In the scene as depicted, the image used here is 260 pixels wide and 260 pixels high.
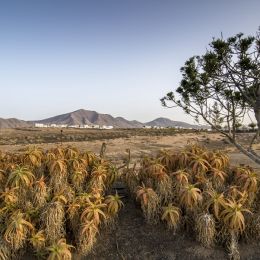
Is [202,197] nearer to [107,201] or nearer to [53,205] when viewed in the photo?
[107,201]

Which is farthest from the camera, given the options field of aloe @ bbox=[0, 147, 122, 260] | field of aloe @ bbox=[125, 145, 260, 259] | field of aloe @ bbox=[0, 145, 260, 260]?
field of aloe @ bbox=[125, 145, 260, 259]

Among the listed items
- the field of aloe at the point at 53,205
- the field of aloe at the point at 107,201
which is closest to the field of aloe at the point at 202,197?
the field of aloe at the point at 107,201

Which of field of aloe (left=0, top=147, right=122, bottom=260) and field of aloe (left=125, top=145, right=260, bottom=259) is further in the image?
field of aloe (left=125, top=145, right=260, bottom=259)

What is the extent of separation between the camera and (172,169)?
1062 centimetres

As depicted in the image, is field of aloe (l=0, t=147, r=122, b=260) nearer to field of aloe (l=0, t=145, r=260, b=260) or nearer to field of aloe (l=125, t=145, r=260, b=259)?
field of aloe (l=0, t=145, r=260, b=260)

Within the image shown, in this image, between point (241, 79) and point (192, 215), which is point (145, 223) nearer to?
point (192, 215)

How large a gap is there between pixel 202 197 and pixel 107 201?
7.76 ft

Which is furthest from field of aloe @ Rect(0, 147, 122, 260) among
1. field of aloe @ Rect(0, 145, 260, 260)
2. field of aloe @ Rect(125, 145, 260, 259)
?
field of aloe @ Rect(125, 145, 260, 259)

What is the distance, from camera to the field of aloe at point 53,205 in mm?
8195

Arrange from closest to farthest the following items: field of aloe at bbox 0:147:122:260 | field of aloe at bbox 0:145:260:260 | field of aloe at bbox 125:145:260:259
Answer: field of aloe at bbox 0:147:122:260
field of aloe at bbox 0:145:260:260
field of aloe at bbox 125:145:260:259

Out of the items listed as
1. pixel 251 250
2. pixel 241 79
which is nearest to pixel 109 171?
pixel 251 250

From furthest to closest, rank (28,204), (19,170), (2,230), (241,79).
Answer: (241,79), (19,170), (28,204), (2,230)

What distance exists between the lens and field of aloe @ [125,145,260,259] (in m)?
8.54

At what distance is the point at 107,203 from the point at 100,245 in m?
1.03
